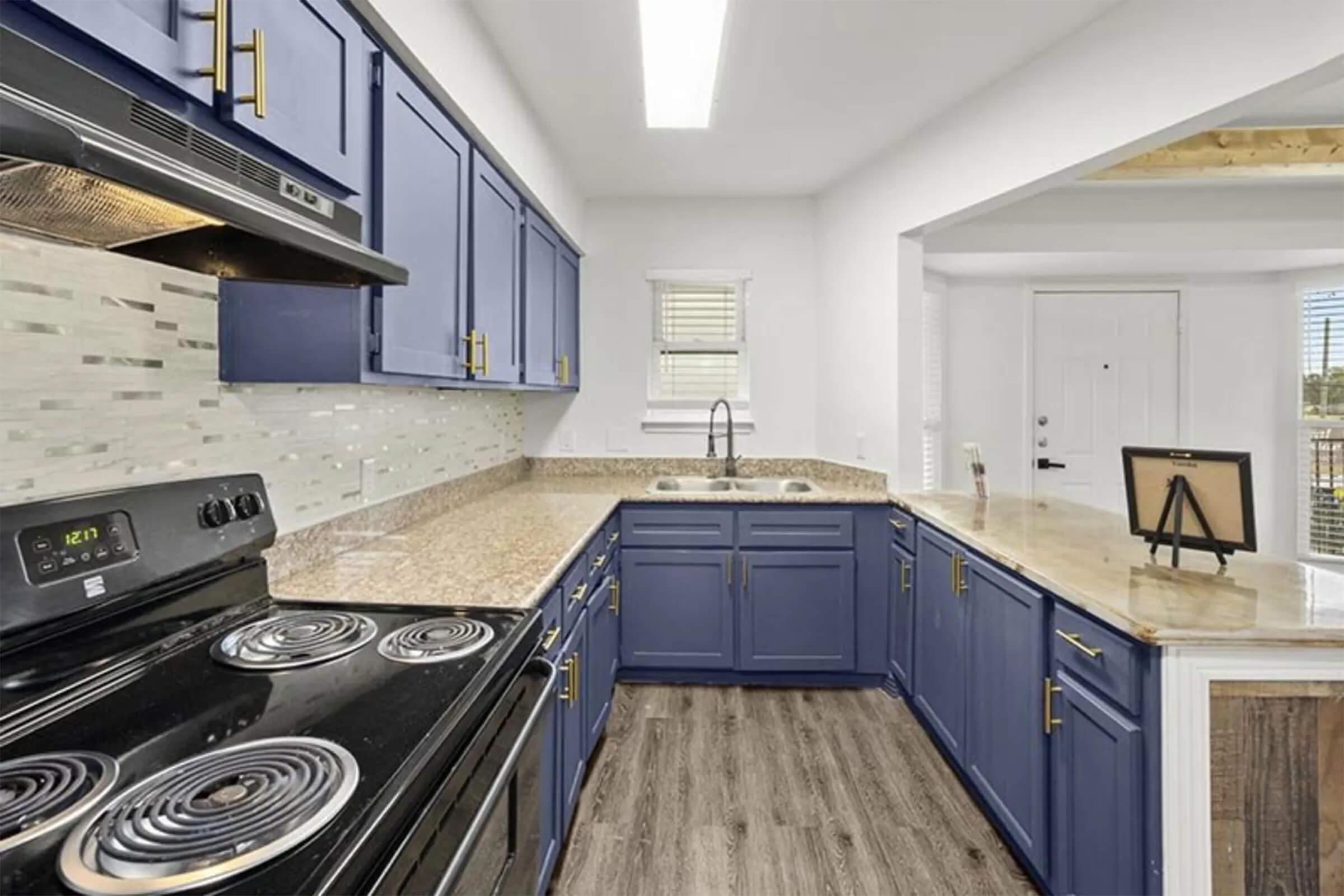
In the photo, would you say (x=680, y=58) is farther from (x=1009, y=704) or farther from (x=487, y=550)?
→ (x=1009, y=704)

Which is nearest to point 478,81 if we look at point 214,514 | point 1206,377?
point 214,514

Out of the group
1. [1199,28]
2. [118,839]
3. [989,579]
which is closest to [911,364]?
[989,579]

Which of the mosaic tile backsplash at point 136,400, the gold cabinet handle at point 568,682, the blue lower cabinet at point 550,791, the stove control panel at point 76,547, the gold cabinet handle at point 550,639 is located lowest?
the blue lower cabinet at point 550,791

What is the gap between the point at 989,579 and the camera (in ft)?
6.50

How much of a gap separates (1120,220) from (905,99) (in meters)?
1.46

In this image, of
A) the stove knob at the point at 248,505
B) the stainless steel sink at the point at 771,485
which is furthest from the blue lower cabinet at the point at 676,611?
the stove knob at the point at 248,505

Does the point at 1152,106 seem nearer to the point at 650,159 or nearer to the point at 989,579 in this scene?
the point at 989,579

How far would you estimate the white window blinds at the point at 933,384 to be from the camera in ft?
12.7

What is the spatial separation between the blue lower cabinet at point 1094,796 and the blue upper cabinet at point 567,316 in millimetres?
2483

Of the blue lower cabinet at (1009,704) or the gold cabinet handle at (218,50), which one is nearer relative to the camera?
the gold cabinet handle at (218,50)

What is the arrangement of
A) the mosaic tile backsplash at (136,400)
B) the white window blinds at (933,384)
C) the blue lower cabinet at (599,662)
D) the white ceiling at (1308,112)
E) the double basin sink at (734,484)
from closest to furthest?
1. the mosaic tile backsplash at (136,400)
2. the blue lower cabinet at (599,662)
3. the white ceiling at (1308,112)
4. the double basin sink at (734,484)
5. the white window blinds at (933,384)

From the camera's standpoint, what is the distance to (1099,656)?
1.45 metres

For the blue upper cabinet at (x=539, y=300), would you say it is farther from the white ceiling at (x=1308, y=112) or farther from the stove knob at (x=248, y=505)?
the white ceiling at (x=1308, y=112)

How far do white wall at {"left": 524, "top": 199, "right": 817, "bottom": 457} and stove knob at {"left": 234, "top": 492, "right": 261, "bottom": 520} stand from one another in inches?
95.7
